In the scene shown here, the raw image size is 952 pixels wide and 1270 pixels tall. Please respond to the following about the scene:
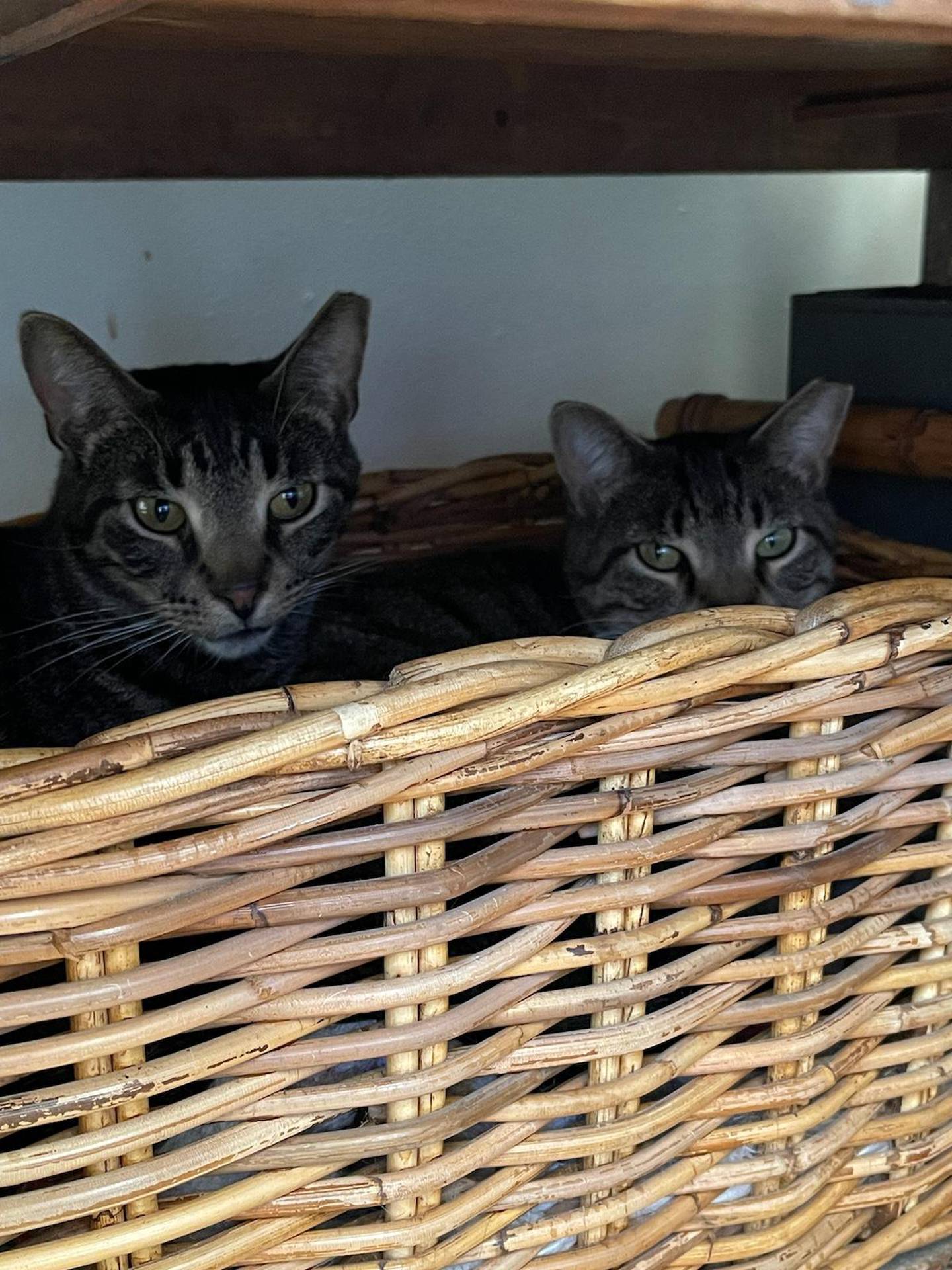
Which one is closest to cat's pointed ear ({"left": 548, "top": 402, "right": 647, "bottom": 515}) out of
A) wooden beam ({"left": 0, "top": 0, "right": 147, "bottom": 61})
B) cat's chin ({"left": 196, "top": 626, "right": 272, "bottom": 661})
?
cat's chin ({"left": 196, "top": 626, "right": 272, "bottom": 661})

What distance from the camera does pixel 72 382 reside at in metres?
1.03

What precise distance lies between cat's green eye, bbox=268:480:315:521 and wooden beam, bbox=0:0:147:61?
0.46 meters

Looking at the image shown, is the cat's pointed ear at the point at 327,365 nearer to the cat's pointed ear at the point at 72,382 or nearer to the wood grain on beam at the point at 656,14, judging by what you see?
the cat's pointed ear at the point at 72,382

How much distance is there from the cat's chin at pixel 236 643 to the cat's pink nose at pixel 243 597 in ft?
0.08

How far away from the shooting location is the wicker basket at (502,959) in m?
0.59

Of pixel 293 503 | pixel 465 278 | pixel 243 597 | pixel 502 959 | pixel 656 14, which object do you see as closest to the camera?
pixel 656 14

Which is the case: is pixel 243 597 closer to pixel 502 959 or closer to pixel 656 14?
pixel 502 959

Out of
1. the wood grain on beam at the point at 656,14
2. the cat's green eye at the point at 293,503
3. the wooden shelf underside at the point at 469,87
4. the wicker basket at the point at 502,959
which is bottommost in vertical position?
the wicker basket at the point at 502,959

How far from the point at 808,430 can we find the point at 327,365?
0.54 metres

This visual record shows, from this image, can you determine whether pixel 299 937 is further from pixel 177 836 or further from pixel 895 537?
pixel 895 537

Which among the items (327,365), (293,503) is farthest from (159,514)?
(327,365)

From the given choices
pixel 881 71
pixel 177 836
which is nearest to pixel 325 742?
pixel 177 836

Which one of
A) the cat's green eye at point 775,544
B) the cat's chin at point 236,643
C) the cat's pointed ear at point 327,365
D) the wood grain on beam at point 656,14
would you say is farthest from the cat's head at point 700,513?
the wood grain on beam at point 656,14

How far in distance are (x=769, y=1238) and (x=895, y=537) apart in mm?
852
